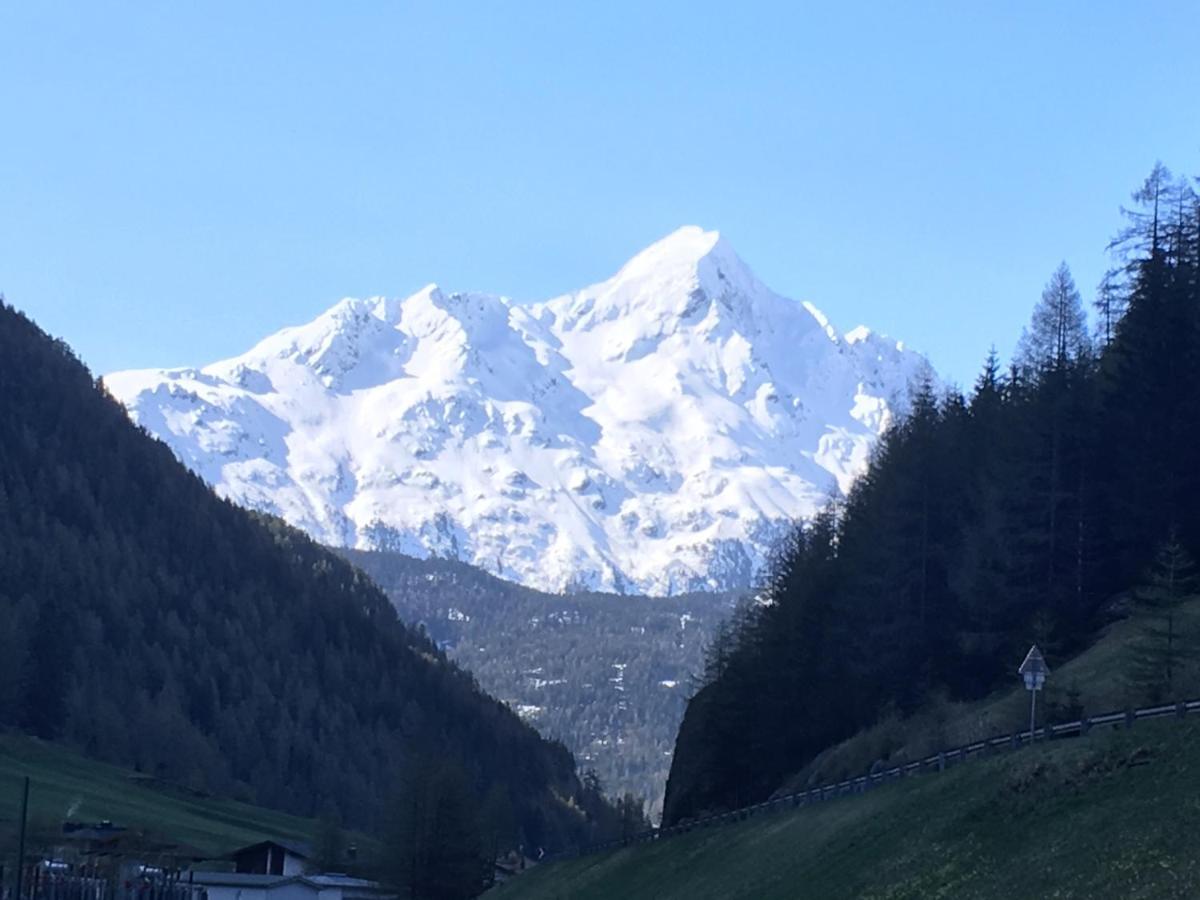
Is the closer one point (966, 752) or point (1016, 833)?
point (1016, 833)

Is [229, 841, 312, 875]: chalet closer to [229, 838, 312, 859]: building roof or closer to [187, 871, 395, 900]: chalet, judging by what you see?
[229, 838, 312, 859]: building roof

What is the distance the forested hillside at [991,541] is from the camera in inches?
3246

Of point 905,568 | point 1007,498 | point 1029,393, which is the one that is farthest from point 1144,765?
point 1029,393

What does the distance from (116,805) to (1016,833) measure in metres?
A: 107

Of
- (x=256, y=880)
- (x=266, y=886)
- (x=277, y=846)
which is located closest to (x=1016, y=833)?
(x=266, y=886)

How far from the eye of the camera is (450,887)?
121750 mm

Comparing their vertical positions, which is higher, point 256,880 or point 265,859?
point 265,859

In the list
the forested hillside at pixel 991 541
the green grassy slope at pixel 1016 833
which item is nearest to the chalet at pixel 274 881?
the forested hillside at pixel 991 541

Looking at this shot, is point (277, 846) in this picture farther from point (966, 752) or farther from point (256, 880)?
point (966, 752)

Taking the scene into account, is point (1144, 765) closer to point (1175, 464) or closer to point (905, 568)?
point (1175, 464)

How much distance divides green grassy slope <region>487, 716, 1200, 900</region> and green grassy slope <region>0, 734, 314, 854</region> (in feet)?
201

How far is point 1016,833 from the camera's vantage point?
49406mm

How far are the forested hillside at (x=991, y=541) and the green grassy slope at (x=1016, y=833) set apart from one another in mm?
15141

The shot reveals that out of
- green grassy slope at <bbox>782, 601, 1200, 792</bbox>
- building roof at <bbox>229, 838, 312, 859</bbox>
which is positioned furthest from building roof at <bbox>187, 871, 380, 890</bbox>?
green grassy slope at <bbox>782, 601, 1200, 792</bbox>
